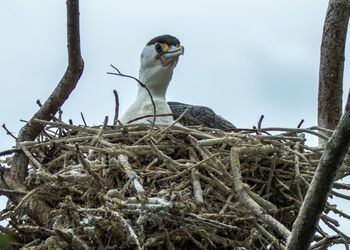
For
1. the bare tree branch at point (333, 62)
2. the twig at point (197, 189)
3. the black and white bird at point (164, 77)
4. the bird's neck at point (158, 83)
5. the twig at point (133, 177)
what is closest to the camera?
the twig at point (133, 177)

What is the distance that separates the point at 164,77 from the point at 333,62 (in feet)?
5.51

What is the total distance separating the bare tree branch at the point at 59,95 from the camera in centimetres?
436

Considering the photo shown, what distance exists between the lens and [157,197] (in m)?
3.80

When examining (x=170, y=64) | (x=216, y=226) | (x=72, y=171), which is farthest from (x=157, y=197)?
(x=170, y=64)

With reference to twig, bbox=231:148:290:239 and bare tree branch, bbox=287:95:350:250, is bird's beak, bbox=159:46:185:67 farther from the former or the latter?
bare tree branch, bbox=287:95:350:250

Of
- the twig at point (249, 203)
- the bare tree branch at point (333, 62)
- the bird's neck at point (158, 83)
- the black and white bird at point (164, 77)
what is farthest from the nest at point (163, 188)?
the bird's neck at point (158, 83)

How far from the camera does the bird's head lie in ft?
20.8

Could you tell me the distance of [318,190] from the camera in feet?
9.08

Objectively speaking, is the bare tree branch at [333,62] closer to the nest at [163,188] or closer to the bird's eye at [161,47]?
the nest at [163,188]

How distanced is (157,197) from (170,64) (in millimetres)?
2823

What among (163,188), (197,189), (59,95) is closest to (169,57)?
(59,95)

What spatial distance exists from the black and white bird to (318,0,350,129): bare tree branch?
105cm

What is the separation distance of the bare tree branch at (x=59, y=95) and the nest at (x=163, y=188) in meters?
0.09

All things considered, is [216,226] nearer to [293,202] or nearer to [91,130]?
[293,202]
